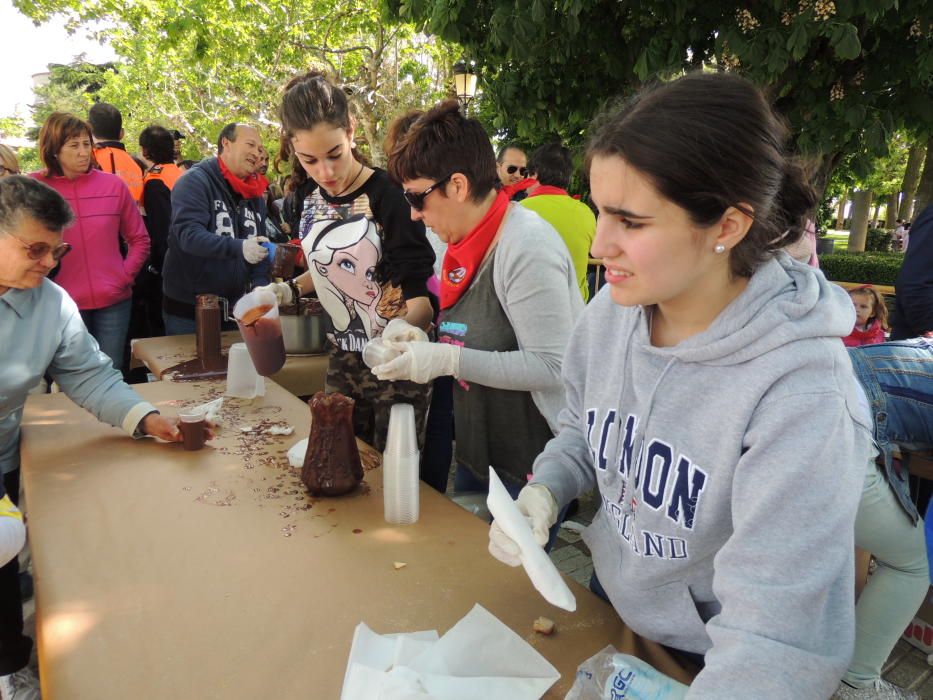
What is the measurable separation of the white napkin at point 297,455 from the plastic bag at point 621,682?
1027mm

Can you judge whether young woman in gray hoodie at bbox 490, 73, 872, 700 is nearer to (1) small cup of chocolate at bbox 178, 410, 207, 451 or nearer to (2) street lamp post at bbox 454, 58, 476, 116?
(1) small cup of chocolate at bbox 178, 410, 207, 451

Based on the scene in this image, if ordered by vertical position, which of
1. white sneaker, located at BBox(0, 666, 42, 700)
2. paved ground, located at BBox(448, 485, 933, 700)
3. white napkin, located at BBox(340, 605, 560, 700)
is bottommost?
paved ground, located at BBox(448, 485, 933, 700)

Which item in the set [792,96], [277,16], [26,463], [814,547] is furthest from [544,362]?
[277,16]

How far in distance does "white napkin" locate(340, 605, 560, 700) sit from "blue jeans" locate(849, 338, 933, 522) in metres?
1.29

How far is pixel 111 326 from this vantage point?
142 inches

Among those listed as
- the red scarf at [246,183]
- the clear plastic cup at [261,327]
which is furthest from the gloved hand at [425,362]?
the red scarf at [246,183]

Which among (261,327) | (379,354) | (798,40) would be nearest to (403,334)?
(379,354)

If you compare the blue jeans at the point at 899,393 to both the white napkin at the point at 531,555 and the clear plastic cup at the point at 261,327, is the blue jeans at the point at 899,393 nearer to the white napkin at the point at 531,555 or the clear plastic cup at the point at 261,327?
the white napkin at the point at 531,555

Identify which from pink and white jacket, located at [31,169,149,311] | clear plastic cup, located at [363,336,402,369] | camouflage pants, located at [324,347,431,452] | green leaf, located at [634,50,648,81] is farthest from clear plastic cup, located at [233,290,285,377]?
green leaf, located at [634,50,648,81]

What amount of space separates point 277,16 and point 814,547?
44.5ft

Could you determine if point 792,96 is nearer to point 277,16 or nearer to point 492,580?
point 492,580

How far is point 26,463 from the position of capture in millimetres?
1783

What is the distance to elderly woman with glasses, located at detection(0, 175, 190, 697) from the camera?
1813 mm

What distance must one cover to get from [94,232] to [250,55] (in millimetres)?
10784
